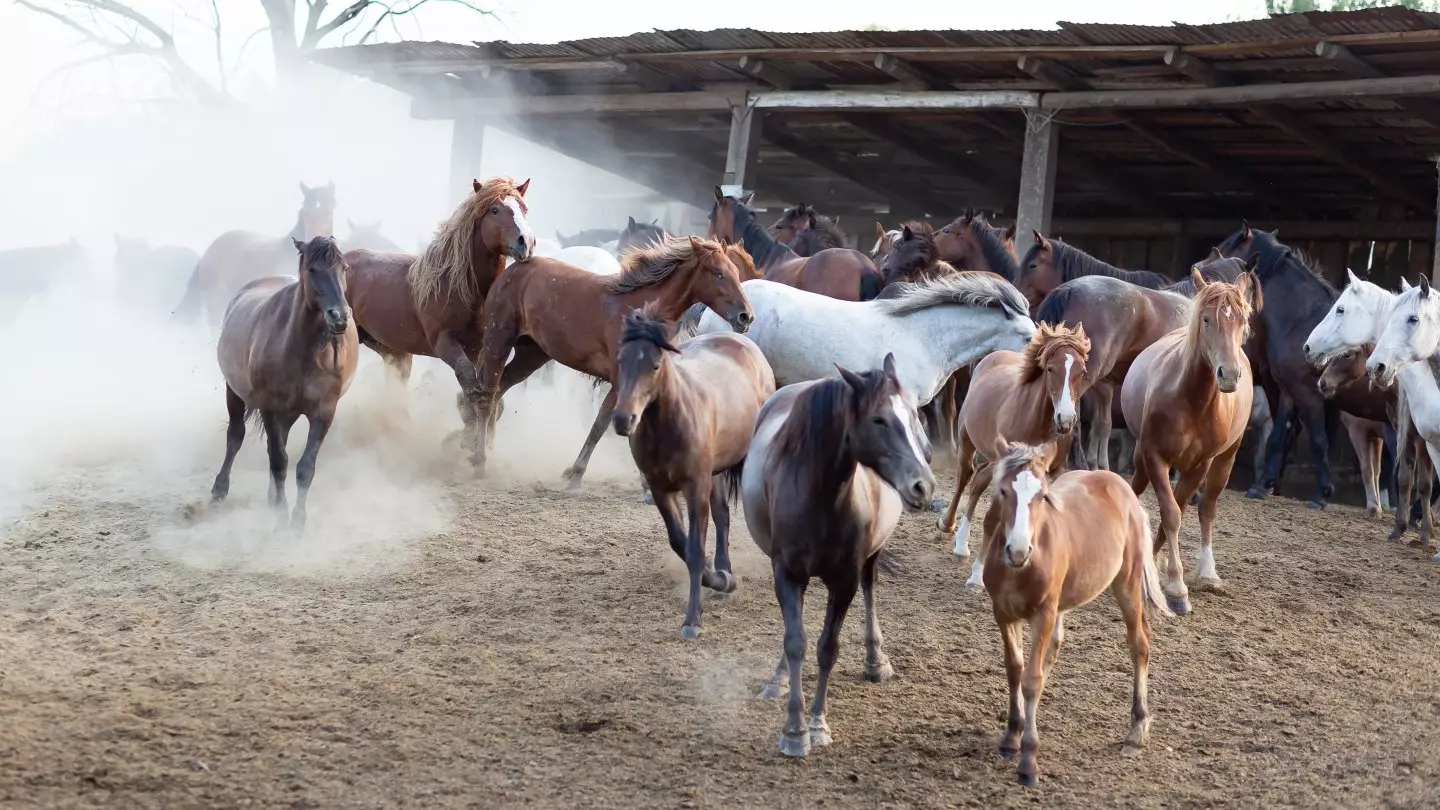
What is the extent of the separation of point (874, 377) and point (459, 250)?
5.35m

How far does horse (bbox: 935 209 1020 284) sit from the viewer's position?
11.4 metres

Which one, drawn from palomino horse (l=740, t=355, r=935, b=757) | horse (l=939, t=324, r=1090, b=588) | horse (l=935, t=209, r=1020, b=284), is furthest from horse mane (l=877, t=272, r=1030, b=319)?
palomino horse (l=740, t=355, r=935, b=757)

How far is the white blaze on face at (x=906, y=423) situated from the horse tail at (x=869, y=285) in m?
6.24

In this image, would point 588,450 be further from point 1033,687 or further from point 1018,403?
point 1033,687

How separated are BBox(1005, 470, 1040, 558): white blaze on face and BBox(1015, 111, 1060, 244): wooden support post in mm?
7968

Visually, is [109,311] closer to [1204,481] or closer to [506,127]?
[506,127]

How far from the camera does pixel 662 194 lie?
68.2 ft

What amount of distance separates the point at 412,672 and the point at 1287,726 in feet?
11.9

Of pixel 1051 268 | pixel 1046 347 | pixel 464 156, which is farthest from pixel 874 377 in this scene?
pixel 464 156

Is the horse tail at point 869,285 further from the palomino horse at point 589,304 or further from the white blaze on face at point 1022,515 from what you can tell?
the white blaze on face at point 1022,515

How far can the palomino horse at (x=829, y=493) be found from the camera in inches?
192

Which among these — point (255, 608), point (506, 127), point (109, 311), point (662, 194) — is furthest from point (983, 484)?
point (662, 194)

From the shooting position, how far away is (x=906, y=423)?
4816 millimetres

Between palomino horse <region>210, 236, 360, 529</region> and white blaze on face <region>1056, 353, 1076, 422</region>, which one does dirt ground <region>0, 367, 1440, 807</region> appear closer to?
palomino horse <region>210, 236, 360, 529</region>
